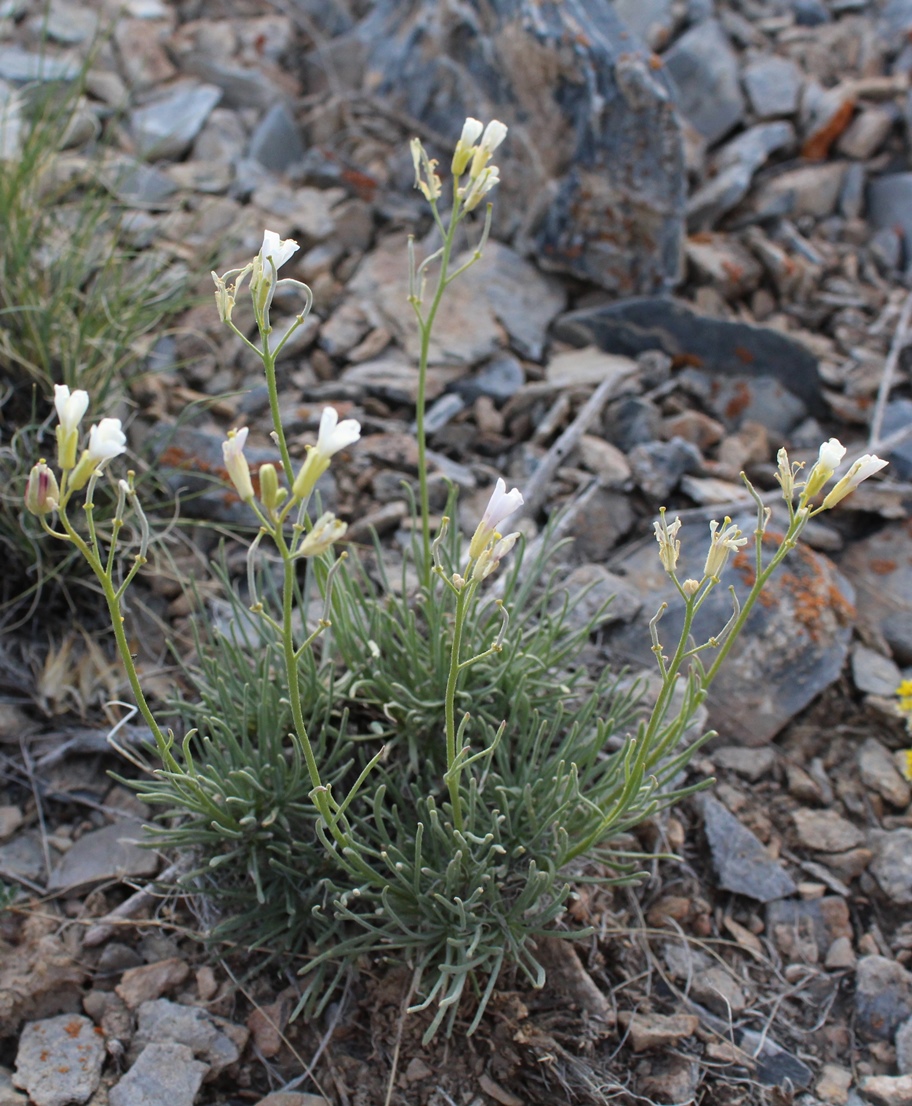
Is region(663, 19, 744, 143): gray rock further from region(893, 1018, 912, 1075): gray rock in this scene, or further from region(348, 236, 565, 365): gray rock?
region(893, 1018, 912, 1075): gray rock

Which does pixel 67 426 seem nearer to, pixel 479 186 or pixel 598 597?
pixel 479 186

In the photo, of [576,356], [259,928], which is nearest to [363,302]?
[576,356]

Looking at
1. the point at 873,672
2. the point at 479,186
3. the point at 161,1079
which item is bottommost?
the point at 161,1079

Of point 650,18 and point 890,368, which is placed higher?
point 650,18

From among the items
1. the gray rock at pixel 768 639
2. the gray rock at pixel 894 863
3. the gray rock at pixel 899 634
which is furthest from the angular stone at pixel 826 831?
the gray rock at pixel 899 634

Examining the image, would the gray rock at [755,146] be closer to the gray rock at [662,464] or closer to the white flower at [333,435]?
the gray rock at [662,464]

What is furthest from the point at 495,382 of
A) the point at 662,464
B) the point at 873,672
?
the point at 873,672

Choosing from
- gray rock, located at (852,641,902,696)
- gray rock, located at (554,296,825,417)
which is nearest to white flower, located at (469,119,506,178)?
gray rock, located at (852,641,902,696)

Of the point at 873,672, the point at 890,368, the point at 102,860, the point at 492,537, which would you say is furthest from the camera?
the point at 890,368
